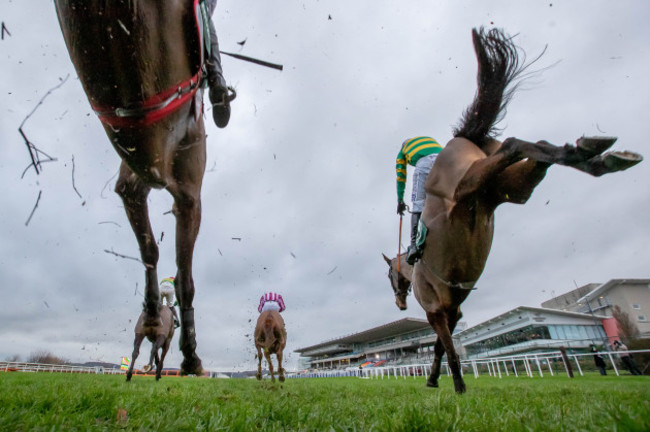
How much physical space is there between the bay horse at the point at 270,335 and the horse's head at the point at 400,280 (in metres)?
5.54

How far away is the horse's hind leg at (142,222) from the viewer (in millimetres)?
3064

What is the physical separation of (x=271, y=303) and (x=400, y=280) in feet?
23.4

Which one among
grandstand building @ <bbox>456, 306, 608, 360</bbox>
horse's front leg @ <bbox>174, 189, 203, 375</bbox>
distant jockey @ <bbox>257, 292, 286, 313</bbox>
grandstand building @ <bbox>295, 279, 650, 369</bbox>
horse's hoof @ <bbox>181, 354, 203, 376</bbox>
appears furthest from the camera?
grandstand building @ <bbox>295, 279, 650, 369</bbox>

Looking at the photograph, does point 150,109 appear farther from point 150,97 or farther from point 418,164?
point 418,164

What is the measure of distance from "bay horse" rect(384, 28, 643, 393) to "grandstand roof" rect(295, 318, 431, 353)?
5270 cm

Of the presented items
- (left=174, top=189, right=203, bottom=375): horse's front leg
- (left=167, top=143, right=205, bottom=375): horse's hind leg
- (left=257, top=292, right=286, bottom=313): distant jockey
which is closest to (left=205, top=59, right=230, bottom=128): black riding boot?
(left=167, top=143, right=205, bottom=375): horse's hind leg

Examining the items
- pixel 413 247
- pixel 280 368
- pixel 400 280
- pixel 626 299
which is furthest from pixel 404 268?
pixel 626 299

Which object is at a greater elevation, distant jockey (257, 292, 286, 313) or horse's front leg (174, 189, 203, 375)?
distant jockey (257, 292, 286, 313)

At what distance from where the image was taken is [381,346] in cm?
6562

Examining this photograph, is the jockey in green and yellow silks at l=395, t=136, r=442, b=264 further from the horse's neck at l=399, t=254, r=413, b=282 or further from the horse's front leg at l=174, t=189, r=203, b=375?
the horse's front leg at l=174, t=189, r=203, b=375

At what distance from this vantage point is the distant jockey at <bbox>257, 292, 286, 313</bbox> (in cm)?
1298

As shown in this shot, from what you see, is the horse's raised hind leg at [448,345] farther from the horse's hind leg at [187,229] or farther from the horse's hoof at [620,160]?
the horse's hind leg at [187,229]

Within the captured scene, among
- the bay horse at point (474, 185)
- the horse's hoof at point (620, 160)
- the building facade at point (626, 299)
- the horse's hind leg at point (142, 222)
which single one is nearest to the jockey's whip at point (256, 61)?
the horse's hind leg at point (142, 222)

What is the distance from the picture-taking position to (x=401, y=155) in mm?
6016
